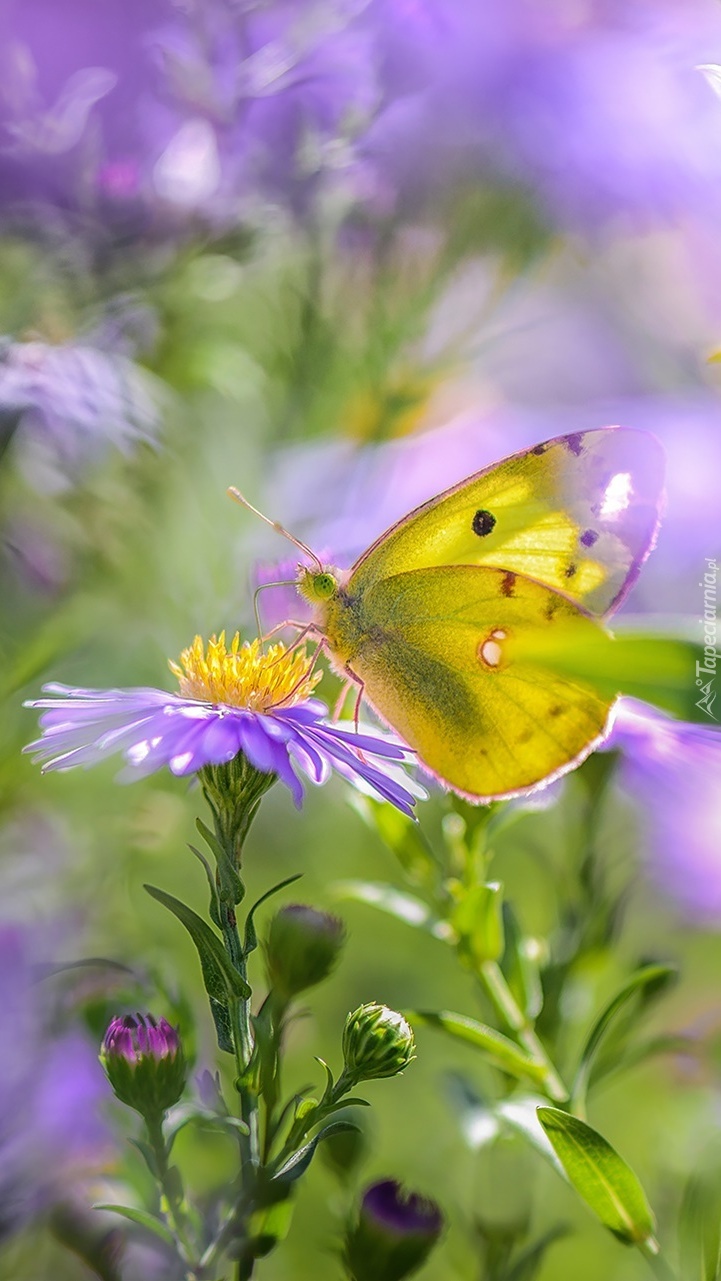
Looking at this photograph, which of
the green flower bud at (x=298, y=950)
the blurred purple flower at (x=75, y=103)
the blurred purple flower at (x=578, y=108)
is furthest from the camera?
the blurred purple flower at (x=578, y=108)

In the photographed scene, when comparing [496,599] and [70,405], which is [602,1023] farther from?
[70,405]

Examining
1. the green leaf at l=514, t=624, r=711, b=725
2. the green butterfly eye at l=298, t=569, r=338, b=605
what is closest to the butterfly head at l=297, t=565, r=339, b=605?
the green butterfly eye at l=298, t=569, r=338, b=605

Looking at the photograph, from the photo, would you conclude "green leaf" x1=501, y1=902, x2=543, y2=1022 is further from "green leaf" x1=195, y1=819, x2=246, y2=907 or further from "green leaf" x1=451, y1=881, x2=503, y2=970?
"green leaf" x1=195, y1=819, x2=246, y2=907

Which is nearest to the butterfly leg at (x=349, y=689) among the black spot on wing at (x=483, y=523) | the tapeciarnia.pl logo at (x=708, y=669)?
the black spot on wing at (x=483, y=523)

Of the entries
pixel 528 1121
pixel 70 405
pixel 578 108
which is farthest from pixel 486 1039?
pixel 578 108

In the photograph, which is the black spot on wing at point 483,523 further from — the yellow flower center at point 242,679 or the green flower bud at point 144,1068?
the green flower bud at point 144,1068
